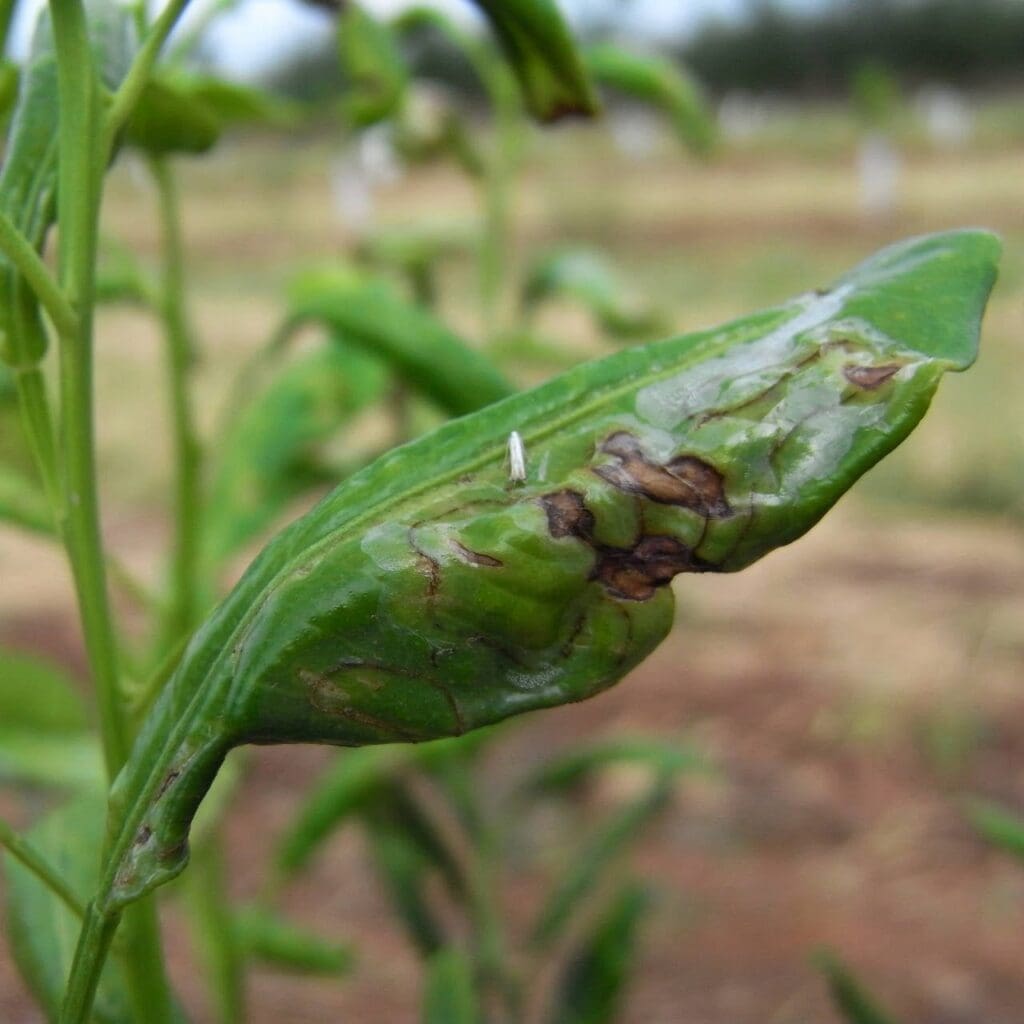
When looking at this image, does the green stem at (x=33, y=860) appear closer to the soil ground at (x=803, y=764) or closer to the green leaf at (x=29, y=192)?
the green leaf at (x=29, y=192)

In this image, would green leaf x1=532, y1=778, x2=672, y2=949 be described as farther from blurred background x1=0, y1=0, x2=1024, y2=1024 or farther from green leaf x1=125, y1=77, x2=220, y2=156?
green leaf x1=125, y1=77, x2=220, y2=156

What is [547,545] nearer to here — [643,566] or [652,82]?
[643,566]

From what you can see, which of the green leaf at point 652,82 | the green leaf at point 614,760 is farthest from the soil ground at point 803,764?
the green leaf at point 652,82

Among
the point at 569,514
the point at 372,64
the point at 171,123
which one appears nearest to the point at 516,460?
the point at 569,514

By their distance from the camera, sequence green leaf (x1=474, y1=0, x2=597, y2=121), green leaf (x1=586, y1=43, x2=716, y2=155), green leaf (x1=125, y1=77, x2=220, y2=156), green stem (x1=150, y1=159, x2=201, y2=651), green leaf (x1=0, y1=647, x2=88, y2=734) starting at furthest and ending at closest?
green leaf (x1=586, y1=43, x2=716, y2=155) → green leaf (x1=0, y1=647, x2=88, y2=734) → green stem (x1=150, y1=159, x2=201, y2=651) → green leaf (x1=125, y1=77, x2=220, y2=156) → green leaf (x1=474, y1=0, x2=597, y2=121)

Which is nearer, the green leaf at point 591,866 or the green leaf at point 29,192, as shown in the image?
the green leaf at point 29,192

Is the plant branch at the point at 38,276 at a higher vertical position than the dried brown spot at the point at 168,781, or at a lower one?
higher

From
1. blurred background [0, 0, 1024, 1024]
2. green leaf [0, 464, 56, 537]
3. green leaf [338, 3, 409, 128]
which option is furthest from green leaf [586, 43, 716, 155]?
green leaf [0, 464, 56, 537]
